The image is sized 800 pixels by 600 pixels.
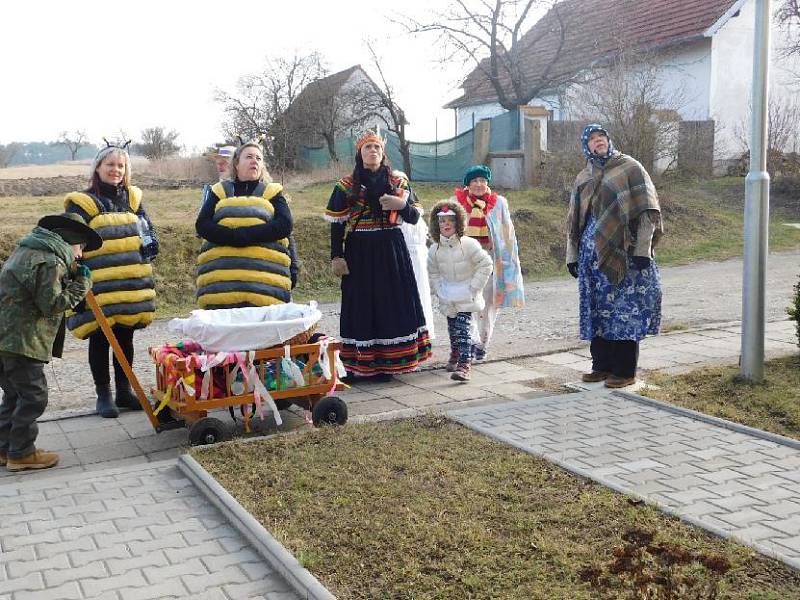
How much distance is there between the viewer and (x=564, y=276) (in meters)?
15.7

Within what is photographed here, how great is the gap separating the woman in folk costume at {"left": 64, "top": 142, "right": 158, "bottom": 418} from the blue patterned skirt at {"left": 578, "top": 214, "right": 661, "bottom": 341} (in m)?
3.46

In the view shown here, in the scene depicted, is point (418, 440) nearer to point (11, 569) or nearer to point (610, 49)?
point (11, 569)

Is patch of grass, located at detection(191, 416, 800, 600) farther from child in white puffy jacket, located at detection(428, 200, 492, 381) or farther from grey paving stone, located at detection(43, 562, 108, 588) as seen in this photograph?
child in white puffy jacket, located at detection(428, 200, 492, 381)

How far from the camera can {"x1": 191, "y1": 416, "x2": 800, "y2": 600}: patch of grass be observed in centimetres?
389

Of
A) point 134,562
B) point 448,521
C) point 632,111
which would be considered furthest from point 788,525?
point 632,111

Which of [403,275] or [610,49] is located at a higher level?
[610,49]

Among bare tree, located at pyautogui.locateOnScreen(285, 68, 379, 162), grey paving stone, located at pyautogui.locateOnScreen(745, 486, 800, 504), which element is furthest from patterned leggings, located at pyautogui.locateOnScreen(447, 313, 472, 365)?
bare tree, located at pyautogui.locateOnScreen(285, 68, 379, 162)

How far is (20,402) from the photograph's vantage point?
5570mm

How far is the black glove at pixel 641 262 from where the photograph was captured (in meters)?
6.99

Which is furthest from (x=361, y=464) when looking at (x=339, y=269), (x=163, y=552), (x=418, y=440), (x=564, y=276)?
(x=564, y=276)

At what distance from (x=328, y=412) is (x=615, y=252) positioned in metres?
2.56

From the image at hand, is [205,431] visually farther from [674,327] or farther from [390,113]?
[390,113]

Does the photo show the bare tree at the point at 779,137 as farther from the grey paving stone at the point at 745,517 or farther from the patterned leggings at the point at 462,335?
the grey paving stone at the point at 745,517

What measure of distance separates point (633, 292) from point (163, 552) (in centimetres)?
427
